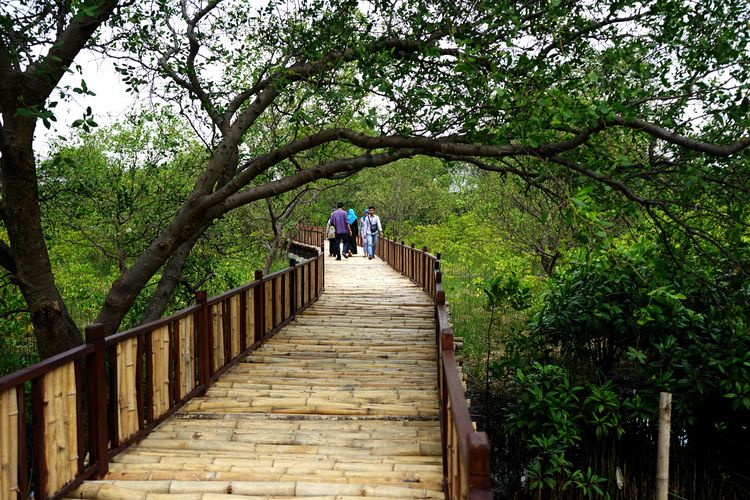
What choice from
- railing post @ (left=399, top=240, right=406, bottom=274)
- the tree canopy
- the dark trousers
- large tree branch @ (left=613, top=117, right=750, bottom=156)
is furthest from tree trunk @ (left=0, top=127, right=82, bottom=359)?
the dark trousers

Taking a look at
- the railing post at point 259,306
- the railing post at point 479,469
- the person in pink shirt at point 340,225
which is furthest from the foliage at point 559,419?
the person in pink shirt at point 340,225

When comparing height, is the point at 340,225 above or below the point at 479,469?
above

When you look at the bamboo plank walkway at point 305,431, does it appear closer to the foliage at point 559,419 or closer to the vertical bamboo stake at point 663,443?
the foliage at point 559,419

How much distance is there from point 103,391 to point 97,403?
0.40 ft

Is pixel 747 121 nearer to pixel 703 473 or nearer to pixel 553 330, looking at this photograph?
pixel 553 330

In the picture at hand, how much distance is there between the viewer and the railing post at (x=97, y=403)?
15.1ft

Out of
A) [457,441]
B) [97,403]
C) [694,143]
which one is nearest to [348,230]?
[694,143]

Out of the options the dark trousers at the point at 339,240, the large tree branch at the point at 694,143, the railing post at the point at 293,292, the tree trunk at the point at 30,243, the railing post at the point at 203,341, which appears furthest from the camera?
the dark trousers at the point at 339,240

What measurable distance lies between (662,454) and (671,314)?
2435 millimetres

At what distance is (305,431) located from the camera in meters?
5.80

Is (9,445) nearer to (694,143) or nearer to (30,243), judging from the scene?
(30,243)

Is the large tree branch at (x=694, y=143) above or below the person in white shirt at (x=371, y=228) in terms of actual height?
above

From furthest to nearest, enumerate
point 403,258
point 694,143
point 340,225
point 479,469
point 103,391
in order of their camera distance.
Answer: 1. point 340,225
2. point 403,258
3. point 694,143
4. point 103,391
5. point 479,469

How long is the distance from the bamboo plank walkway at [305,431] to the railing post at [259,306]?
0.98 ft
